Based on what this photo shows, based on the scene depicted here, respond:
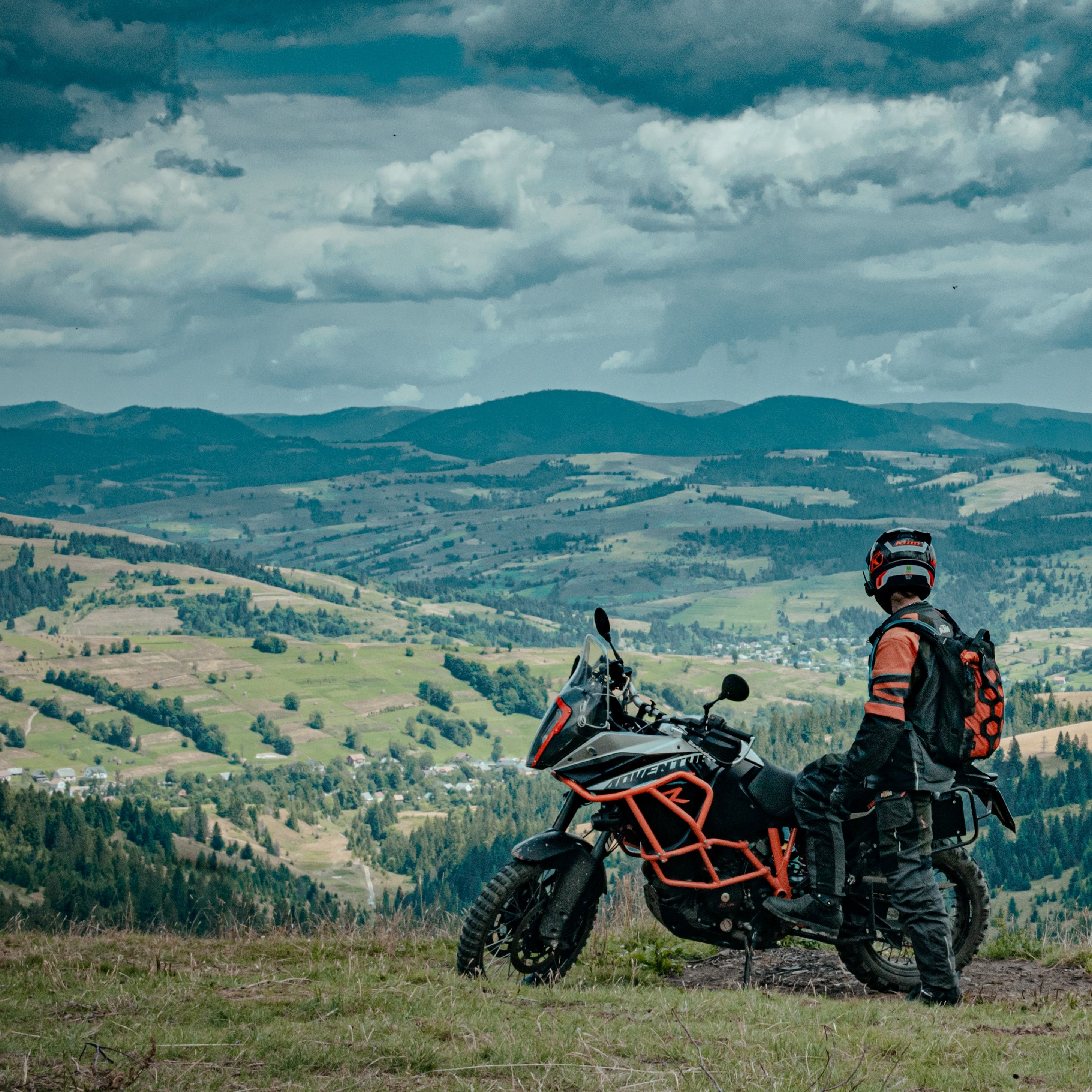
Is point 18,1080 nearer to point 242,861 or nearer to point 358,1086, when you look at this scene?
point 358,1086

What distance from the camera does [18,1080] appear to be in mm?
5504

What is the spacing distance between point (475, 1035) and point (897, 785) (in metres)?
3.78

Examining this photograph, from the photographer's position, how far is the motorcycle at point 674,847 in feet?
30.0

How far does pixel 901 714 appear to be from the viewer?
8.39m

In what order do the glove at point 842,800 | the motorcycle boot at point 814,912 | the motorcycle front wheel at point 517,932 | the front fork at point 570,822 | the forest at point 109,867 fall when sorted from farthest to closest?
the forest at point 109,867, the front fork at point 570,822, the motorcycle front wheel at point 517,932, the motorcycle boot at point 814,912, the glove at point 842,800

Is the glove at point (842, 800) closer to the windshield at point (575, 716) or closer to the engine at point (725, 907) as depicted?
the engine at point (725, 907)

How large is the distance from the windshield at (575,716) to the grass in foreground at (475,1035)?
177 cm

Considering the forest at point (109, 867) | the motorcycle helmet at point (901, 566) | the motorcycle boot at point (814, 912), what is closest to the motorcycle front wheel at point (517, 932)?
the motorcycle boot at point (814, 912)

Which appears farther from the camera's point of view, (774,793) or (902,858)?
(774,793)


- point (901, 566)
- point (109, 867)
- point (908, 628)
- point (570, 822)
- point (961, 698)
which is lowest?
point (109, 867)

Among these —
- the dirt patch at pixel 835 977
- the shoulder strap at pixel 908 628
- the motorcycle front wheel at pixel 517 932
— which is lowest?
the dirt patch at pixel 835 977

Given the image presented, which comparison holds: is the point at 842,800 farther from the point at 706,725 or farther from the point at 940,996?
the point at 940,996

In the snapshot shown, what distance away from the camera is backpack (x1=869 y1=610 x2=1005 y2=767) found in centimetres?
850

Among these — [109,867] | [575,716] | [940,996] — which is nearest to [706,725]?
[575,716]
